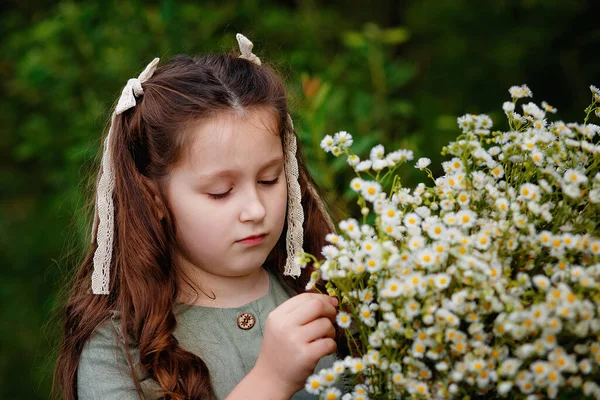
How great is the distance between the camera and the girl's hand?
135 cm

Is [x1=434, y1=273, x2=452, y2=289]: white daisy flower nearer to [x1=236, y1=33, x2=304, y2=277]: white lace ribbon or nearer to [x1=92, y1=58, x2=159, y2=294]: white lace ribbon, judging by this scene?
[x1=236, y1=33, x2=304, y2=277]: white lace ribbon

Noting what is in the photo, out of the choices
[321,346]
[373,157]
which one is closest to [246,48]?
[373,157]

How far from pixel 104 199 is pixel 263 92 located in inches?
18.2

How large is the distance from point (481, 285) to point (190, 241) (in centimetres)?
76

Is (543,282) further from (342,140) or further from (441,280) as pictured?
(342,140)

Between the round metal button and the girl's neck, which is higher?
the girl's neck

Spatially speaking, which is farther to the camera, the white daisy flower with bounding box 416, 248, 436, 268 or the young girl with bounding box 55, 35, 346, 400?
the young girl with bounding box 55, 35, 346, 400

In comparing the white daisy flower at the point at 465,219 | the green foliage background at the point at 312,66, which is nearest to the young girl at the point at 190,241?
the white daisy flower at the point at 465,219

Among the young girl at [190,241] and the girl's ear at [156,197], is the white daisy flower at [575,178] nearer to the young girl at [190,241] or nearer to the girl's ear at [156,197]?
the young girl at [190,241]

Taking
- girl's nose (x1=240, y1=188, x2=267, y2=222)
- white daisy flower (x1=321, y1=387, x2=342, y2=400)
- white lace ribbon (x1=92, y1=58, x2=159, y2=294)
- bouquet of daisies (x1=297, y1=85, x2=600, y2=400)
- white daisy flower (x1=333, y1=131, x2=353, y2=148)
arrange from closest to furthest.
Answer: bouquet of daisies (x1=297, y1=85, x2=600, y2=400) → white daisy flower (x1=321, y1=387, x2=342, y2=400) → white daisy flower (x1=333, y1=131, x2=353, y2=148) → girl's nose (x1=240, y1=188, x2=267, y2=222) → white lace ribbon (x1=92, y1=58, x2=159, y2=294)

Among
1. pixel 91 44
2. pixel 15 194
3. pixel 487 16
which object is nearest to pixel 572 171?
pixel 487 16

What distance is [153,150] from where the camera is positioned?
1664 millimetres

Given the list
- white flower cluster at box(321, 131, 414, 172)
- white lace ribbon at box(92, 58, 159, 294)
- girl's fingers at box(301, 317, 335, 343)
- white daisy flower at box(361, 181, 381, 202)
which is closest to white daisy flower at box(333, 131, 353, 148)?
white flower cluster at box(321, 131, 414, 172)

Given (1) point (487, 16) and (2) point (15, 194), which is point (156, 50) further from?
(2) point (15, 194)
